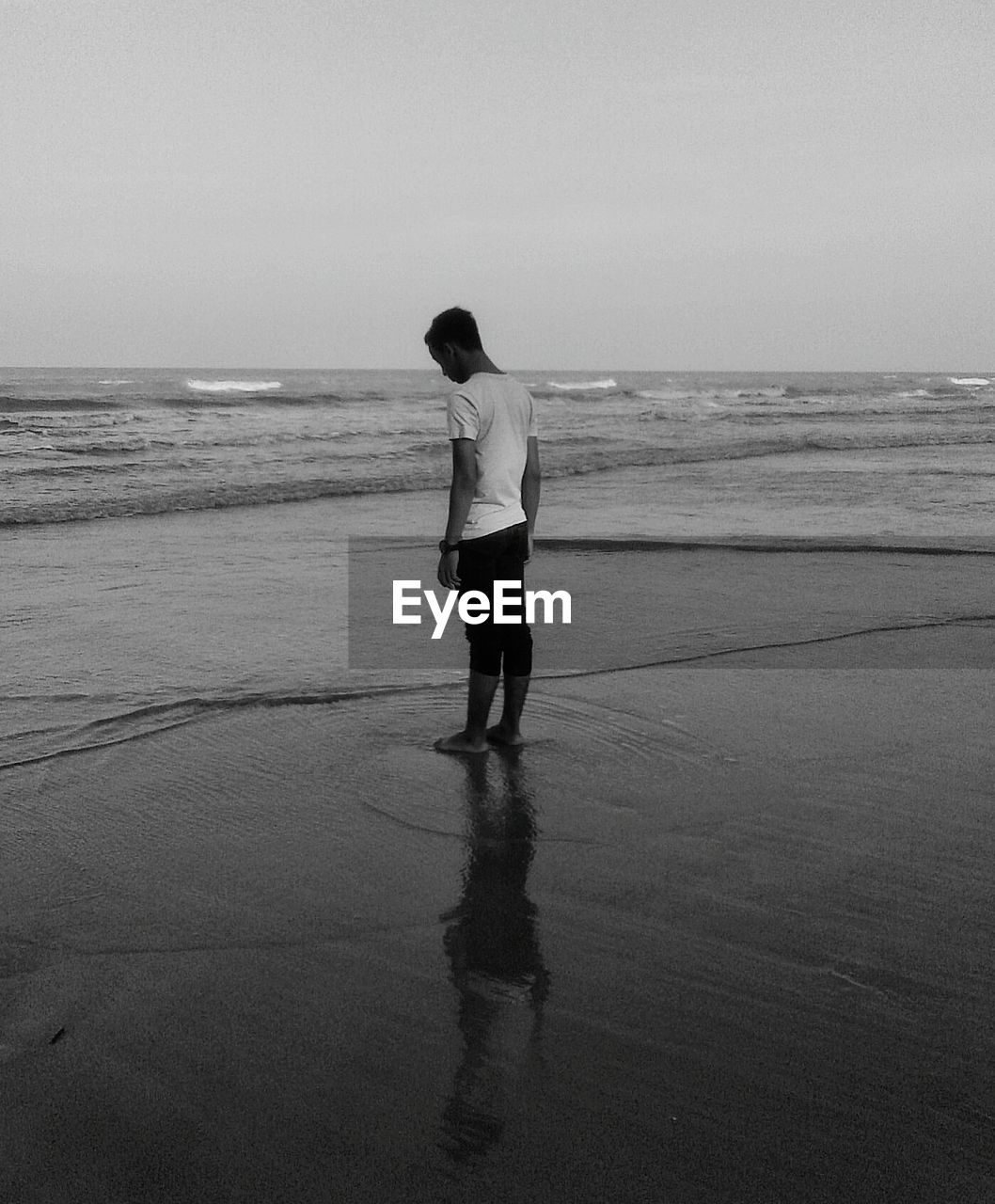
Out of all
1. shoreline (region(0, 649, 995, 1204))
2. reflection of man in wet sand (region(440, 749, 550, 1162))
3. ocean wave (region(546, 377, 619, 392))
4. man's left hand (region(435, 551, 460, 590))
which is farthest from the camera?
ocean wave (region(546, 377, 619, 392))

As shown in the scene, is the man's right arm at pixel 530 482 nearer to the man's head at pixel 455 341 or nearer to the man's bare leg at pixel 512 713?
the man's head at pixel 455 341

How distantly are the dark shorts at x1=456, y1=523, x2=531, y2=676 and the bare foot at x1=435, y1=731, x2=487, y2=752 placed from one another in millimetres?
283

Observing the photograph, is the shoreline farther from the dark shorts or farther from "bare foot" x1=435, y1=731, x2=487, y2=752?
the dark shorts

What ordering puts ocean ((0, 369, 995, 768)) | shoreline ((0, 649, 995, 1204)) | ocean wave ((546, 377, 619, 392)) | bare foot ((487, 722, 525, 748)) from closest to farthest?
1. shoreline ((0, 649, 995, 1204))
2. bare foot ((487, 722, 525, 748))
3. ocean ((0, 369, 995, 768))
4. ocean wave ((546, 377, 619, 392))

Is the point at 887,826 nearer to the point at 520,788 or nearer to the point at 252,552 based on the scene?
the point at 520,788

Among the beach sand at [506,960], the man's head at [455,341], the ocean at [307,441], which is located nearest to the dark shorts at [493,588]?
the beach sand at [506,960]

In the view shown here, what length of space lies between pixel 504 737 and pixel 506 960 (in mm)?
1851

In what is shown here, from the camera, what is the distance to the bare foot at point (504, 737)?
183 inches

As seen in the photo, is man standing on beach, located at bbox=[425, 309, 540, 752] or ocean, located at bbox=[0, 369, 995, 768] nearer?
man standing on beach, located at bbox=[425, 309, 540, 752]

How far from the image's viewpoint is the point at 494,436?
449 cm

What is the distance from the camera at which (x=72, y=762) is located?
171 inches

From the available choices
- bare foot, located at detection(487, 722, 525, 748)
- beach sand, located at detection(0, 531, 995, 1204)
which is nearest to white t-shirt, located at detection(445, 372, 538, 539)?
bare foot, located at detection(487, 722, 525, 748)

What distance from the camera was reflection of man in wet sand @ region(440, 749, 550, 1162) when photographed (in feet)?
7.39

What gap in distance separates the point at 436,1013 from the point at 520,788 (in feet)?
5.20
